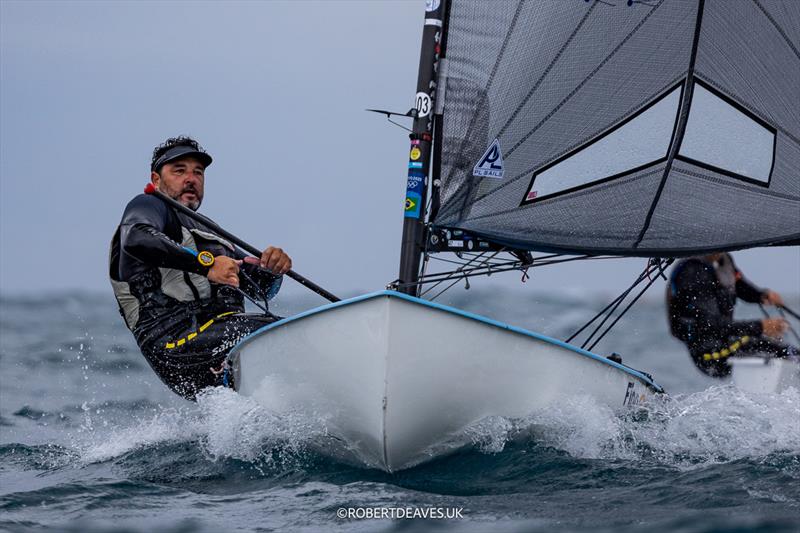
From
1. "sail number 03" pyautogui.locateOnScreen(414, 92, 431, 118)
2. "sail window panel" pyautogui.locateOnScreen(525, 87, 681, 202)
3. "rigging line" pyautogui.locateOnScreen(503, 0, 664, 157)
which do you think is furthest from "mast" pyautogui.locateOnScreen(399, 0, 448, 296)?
"sail window panel" pyautogui.locateOnScreen(525, 87, 681, 202)

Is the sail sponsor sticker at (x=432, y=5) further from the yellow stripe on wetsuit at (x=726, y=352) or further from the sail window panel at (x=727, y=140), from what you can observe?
the yellow stripe on wetsuit at (x=726, y=352)

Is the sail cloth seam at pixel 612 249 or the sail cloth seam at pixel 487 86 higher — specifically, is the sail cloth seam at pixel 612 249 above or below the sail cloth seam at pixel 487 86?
below

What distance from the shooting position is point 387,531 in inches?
134

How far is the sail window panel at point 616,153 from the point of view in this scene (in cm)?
548

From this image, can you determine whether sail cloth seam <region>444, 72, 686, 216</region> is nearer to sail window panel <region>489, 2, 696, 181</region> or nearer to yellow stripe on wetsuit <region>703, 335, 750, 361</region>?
sail window panel <region>489, 2, 696, 181</region>

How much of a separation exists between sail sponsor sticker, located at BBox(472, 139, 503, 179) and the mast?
288 millimetres

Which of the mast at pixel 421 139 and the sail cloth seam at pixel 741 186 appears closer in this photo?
the mast at pixel 421 139

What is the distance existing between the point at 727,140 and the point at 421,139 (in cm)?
167

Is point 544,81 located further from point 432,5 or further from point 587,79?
point 432,5

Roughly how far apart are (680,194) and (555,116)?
2.65ft

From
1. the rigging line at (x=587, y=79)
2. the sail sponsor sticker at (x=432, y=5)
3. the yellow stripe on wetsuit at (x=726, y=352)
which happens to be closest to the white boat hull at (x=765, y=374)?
the yellow stripe on wetsuit at (x=726, y=352)

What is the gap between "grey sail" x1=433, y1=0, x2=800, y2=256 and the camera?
17.6 ft

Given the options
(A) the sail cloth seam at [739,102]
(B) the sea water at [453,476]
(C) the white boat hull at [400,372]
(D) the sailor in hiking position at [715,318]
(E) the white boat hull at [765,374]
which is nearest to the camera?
(B) the sea water at [453,476]

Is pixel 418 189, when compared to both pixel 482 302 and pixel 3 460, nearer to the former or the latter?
pixel 3 460
